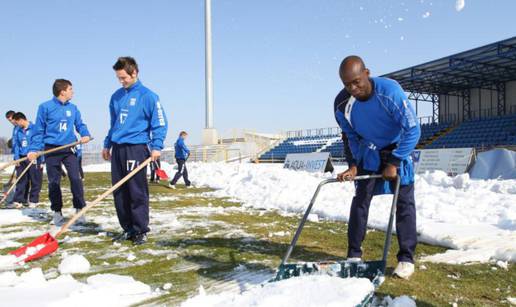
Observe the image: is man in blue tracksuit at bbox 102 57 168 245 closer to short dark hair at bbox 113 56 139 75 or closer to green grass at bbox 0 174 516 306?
short dark hair at bbox 113 56 139 75

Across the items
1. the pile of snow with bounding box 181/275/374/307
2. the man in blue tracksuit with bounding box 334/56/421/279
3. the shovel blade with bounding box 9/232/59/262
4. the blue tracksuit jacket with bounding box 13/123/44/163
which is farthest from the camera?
the blue tracksuit jacket with bounding box 13/123/44/163

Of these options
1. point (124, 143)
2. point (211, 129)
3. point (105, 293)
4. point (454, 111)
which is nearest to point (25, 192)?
point (124, 143)

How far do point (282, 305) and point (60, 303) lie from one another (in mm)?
1403

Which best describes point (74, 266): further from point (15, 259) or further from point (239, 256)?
point (239, 256)

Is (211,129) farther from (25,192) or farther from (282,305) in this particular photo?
(282,305)

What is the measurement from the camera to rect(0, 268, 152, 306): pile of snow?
2438 mm

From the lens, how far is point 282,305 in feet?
6.55

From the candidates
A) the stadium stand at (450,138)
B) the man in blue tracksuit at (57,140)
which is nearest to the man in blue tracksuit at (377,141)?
the man in blue tracksuit at (57,140)

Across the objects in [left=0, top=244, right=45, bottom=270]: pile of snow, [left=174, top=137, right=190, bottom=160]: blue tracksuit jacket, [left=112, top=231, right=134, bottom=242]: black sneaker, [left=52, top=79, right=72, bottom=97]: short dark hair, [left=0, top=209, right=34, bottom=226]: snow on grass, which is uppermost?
[left=52, top=79, right=72, bottom=97]: short dark hair

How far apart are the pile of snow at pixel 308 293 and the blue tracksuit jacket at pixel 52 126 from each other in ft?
13.3

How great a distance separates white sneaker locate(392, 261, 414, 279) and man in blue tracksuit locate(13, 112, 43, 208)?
597 cm

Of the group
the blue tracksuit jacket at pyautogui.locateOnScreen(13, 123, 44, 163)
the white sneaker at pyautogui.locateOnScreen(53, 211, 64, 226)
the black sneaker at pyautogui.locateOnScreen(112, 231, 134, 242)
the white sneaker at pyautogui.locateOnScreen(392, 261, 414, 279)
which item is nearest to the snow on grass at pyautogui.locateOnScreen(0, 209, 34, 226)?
the white sneaker at pyautogui.locateOnScreen(53, 211, 64, 226)

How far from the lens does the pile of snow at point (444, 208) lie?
3754 mm

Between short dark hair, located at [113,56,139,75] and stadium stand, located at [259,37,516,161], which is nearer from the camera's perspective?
short dark hair, located at [113,56,139,75]
